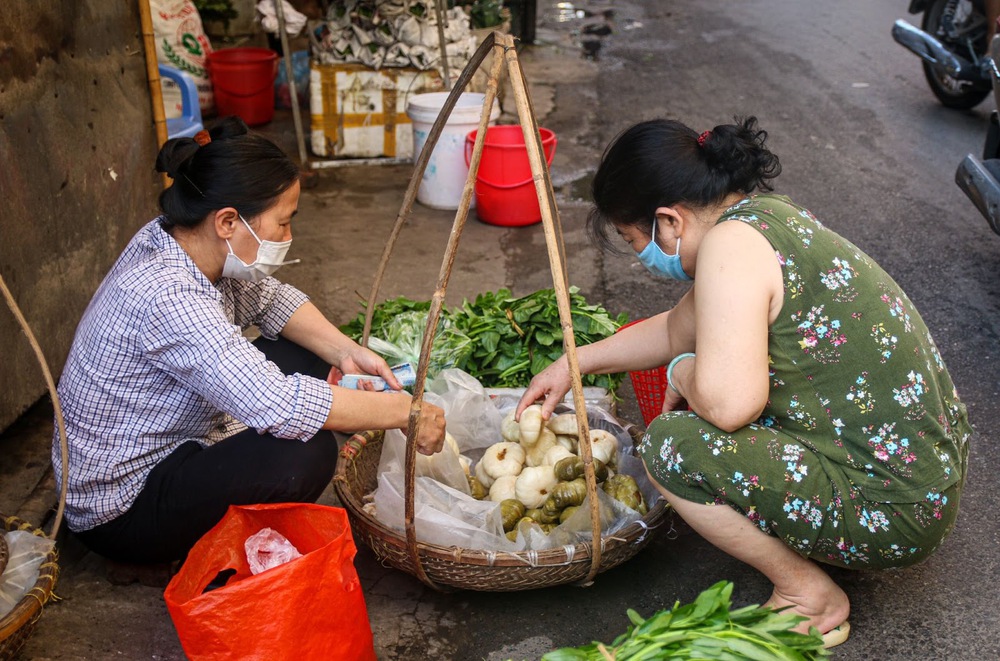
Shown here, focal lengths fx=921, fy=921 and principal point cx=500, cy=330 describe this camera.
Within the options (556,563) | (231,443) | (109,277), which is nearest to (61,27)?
(109,277)

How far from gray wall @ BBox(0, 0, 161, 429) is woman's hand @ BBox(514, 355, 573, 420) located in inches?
58.9

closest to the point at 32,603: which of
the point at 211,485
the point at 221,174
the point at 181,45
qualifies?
the point at 211,485

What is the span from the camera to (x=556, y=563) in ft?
6.59

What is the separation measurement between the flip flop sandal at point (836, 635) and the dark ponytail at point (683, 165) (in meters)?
0.97

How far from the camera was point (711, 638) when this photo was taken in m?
1.44

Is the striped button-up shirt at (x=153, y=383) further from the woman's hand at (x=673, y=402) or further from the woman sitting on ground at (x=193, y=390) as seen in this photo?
the woman's hand at (x=673, y=402)

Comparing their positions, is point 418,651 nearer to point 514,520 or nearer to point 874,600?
point 514,520

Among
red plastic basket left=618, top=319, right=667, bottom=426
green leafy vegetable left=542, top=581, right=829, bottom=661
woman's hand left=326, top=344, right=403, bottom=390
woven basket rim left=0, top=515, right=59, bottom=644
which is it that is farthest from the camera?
red plastic basket left=618, top=319, right=667, bottom=426

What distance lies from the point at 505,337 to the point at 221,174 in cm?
128

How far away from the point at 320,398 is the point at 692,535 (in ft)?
3.62

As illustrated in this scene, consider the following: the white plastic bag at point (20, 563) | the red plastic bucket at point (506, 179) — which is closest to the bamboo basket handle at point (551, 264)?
the white plastic bag at point (20, 563)

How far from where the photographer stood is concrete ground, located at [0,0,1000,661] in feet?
6.91

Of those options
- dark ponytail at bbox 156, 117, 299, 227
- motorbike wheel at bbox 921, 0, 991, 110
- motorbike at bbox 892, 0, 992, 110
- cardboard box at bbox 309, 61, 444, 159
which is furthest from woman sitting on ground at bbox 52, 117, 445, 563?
motorbike wheel at bbox 921, 0, 991, 110

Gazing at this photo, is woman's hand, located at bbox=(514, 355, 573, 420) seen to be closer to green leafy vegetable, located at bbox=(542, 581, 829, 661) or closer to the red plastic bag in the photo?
the red plastic bag
